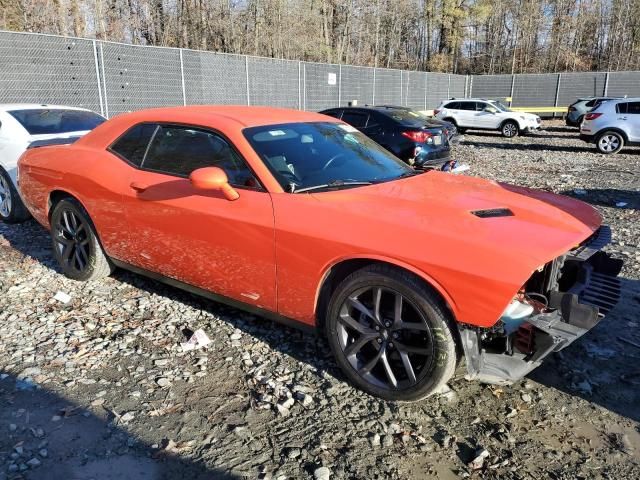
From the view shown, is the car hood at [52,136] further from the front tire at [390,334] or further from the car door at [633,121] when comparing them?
the car door at [633,121]

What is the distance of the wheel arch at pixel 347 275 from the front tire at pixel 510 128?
807 inches

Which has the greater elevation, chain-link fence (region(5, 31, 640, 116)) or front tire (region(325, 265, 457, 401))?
chain-link fence (region(5, 31, 640, 116))

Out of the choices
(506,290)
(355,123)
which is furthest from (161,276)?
(355,123)

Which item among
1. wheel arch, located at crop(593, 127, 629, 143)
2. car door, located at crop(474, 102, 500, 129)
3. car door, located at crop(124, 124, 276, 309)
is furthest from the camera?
car door, located at crop(474, 102, 500, 129)

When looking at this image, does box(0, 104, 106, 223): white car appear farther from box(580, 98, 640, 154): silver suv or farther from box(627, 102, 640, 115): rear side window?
box(627, 102, 640, 115): rear side window

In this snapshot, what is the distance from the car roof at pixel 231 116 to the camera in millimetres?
3820

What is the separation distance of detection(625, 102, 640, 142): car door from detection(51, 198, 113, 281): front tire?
51.8ft

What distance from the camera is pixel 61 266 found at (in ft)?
16.1

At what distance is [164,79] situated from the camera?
1430 centimetres

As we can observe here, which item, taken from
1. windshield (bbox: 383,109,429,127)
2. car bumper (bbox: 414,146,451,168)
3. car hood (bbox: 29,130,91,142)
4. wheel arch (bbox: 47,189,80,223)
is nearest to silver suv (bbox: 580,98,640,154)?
windshield (bbox: 383,109,429,127)

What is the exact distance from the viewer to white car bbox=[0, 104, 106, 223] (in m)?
6.48

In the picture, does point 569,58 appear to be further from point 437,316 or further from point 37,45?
point 437,316

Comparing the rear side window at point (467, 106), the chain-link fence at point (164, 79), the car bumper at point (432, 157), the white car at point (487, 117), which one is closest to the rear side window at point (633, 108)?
the white car at point (487, 117)

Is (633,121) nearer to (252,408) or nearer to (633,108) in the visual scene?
(633,108)
